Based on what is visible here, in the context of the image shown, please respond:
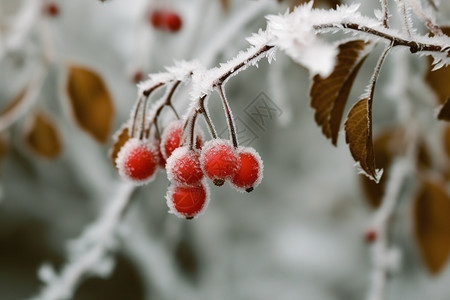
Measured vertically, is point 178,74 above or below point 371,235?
below

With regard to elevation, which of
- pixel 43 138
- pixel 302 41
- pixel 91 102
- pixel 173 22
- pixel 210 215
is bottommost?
pixel 302 41

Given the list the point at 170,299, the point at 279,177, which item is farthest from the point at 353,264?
the point at 170,299

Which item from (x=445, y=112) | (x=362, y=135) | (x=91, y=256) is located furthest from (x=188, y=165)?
(x=91, y=256)

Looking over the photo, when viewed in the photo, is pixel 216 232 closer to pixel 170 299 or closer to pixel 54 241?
pixel 170 299

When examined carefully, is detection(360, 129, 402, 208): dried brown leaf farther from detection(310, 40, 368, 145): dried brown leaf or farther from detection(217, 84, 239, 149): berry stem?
detection(217, 84, 239, 149): berry stem

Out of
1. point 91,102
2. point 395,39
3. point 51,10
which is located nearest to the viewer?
point 395,39

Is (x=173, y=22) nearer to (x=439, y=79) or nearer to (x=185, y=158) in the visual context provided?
(x=439, y=79)

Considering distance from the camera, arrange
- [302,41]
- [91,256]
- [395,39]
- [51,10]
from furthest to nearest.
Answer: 1. [51,10]
2. [91,256]
3. [395,39]
4. [302,41]

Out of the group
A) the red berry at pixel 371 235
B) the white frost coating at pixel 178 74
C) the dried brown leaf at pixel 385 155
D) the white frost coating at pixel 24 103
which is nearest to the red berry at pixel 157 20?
the white frost coating at pixel 24 103
